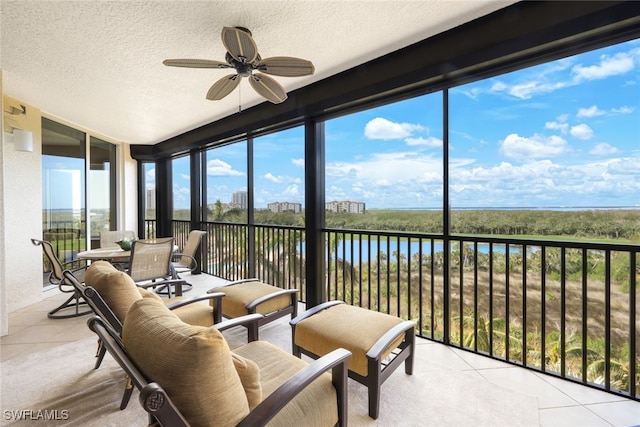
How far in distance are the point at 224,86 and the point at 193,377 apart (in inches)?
86.4

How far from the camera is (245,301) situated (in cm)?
242

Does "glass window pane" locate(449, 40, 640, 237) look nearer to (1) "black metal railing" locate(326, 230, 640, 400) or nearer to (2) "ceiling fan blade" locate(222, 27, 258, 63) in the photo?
(1) "black metal railing" locate(326, 230, 640, 400)

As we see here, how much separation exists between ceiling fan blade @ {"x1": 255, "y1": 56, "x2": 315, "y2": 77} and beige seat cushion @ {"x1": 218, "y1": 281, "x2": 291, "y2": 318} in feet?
6.18

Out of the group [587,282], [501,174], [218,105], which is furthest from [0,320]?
[587,282]

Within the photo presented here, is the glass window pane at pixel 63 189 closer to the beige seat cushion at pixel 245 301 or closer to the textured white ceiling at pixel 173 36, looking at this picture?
the textured white ceiling at pixel 173 36

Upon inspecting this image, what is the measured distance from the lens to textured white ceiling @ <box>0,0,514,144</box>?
185 centimetres

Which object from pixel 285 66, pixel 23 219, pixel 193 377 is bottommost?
pixel 193 377

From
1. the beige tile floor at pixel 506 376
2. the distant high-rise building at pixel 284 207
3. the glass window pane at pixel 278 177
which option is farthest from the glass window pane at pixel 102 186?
the distant high-rise building at pixel 284 207

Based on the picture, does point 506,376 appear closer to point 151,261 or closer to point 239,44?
point 239,44

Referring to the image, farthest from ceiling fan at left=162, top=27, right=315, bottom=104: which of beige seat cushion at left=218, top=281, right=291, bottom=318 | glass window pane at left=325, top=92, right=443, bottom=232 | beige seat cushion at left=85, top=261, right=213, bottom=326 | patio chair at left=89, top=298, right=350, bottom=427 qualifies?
beige seat cushion at left=218, top=281, right=291, bottom=318

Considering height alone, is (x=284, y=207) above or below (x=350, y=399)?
above

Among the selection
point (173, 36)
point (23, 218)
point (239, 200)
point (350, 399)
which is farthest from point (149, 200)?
point (350, 399)

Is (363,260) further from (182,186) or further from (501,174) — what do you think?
(182,186)

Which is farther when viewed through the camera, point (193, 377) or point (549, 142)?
point (549, 142)
